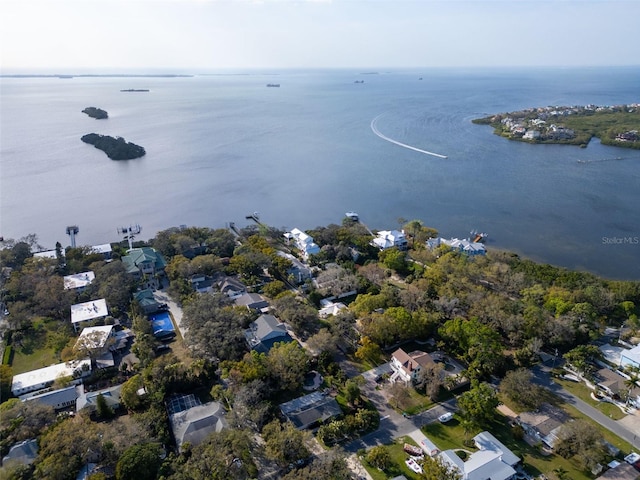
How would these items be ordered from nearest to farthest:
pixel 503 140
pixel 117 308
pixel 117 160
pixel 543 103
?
pixel 117 308
pixel 117 160
pixel 503 140
pixel 543 103

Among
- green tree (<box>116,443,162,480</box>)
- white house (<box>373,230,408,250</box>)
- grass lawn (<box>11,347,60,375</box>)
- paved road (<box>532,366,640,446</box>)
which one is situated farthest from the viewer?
white house (<box>373,230,408,250</box>)

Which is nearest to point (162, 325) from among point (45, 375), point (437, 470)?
point (45, 375)

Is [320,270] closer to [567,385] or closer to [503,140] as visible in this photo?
[567,385]

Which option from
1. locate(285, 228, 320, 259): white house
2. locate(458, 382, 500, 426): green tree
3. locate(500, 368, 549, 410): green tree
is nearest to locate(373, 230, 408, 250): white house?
locate(285, 228, 320, 259): white house

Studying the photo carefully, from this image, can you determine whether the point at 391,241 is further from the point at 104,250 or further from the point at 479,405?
the point at 104,250

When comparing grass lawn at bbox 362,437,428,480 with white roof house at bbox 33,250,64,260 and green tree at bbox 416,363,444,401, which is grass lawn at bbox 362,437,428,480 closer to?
green tree at bbox 416,363,444,401

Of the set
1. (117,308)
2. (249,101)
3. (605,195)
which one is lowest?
(117,308)

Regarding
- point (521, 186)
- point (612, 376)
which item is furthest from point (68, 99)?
point (612, 376)

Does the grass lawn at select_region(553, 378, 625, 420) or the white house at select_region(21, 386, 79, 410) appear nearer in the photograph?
the grass lawn at select_region(553, 378, 625, 420)
